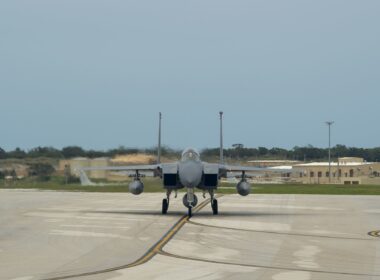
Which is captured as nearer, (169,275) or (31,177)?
(169,275)

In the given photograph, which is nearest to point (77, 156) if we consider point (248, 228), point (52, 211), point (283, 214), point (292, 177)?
point (52, 211)

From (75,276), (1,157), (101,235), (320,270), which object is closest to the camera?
(75,276)

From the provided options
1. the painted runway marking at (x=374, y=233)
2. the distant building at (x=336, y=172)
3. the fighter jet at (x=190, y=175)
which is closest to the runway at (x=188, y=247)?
the painted runway marking at (x=374, y=233)

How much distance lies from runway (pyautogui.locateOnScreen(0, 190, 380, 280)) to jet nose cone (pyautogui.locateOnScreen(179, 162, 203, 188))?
159 cm

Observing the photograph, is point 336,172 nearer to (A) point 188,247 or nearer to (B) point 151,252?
(A) point 188,247

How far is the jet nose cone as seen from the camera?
96.2 ft

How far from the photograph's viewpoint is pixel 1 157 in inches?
3164

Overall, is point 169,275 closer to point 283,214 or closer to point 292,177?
point 283,214

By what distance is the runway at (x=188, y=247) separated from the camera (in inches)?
567

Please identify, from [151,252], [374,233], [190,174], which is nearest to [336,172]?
[190,174]

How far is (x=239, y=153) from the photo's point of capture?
116 m

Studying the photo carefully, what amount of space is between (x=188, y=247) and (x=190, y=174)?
10.6m

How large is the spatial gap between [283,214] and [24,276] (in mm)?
21634

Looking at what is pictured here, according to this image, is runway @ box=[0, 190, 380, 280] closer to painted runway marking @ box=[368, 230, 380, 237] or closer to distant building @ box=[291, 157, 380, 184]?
painted runway marking @ box=[368, 230, 380, 237]
